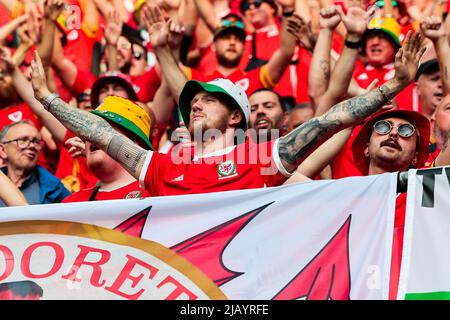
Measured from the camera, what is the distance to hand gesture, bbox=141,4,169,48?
8.11m

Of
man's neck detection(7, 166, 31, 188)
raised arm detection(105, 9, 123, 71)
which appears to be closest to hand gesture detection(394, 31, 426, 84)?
man's neck detection(7, 166, 31, 188)

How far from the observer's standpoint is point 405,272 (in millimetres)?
4668

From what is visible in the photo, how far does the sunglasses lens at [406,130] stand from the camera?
645cm

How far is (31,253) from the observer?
5230 mm

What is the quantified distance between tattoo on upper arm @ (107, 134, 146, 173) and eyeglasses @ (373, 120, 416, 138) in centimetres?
149

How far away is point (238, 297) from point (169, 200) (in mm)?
601

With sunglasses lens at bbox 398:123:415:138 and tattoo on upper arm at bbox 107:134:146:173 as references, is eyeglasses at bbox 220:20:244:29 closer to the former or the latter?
sunglasses lens at bbox 398:123:415:138

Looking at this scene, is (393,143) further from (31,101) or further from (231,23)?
(231,23)

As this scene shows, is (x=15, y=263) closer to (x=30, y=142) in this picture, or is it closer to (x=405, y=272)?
(x=405, y=272)

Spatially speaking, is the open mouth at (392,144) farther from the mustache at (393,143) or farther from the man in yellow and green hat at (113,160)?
the man in yellow and green hat at (113,160)

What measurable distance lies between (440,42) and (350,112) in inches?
91.4

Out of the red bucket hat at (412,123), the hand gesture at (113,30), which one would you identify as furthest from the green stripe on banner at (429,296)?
the hand gesture at (113,30)

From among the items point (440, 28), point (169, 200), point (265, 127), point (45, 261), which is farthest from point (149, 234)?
point (440, 28)

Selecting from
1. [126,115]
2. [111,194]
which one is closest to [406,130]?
[126,115]
